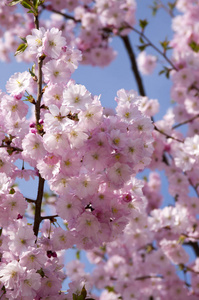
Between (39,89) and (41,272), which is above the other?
(39,89)

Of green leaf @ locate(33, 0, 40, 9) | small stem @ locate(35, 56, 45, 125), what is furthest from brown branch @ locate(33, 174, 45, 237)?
green leaf @ locate(33, 0, 40, 9)

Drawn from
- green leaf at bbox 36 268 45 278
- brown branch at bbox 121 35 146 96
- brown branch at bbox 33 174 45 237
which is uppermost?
brown branch at bbox 121 35 146 96

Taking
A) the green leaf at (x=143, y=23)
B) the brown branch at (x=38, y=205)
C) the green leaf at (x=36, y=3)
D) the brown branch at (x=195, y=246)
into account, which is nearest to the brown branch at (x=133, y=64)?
the green leaf at (x=143, y=23)

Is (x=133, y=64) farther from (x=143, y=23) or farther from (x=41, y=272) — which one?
(x=41, y=272)

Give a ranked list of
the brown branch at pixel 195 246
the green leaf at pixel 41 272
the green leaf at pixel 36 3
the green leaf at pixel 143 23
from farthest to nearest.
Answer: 1. the brown branch at pixel 195 246
2. the green leaf at pixel 143 23
3. the green leaf at pixel 36 3
4. the green leaf at pixel 41 272

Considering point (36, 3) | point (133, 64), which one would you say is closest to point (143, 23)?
point (133, 64)

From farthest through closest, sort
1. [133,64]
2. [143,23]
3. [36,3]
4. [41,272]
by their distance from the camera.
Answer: [133,64], [143,23], [36,3], [41,272]

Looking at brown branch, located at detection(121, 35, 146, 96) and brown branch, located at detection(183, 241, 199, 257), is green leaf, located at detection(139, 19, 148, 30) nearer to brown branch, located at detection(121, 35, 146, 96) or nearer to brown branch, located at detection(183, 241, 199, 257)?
brown branch, located at detection(121, 35, 146, 96)

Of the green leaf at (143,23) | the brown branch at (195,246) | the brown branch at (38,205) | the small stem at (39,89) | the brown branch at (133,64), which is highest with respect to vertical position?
the brown branch at (133,64)

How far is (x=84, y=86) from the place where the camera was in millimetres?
1898

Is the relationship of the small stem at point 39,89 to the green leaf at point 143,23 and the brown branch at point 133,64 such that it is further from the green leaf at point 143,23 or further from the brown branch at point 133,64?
the brown branch at point 133,64

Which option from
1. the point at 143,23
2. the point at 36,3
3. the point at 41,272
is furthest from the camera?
the point at 143,23

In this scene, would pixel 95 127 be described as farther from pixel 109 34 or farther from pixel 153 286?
pixel 109 34

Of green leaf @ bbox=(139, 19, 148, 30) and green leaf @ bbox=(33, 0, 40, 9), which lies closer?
green leaf @ bbox=(33, 0, 40, 9)
